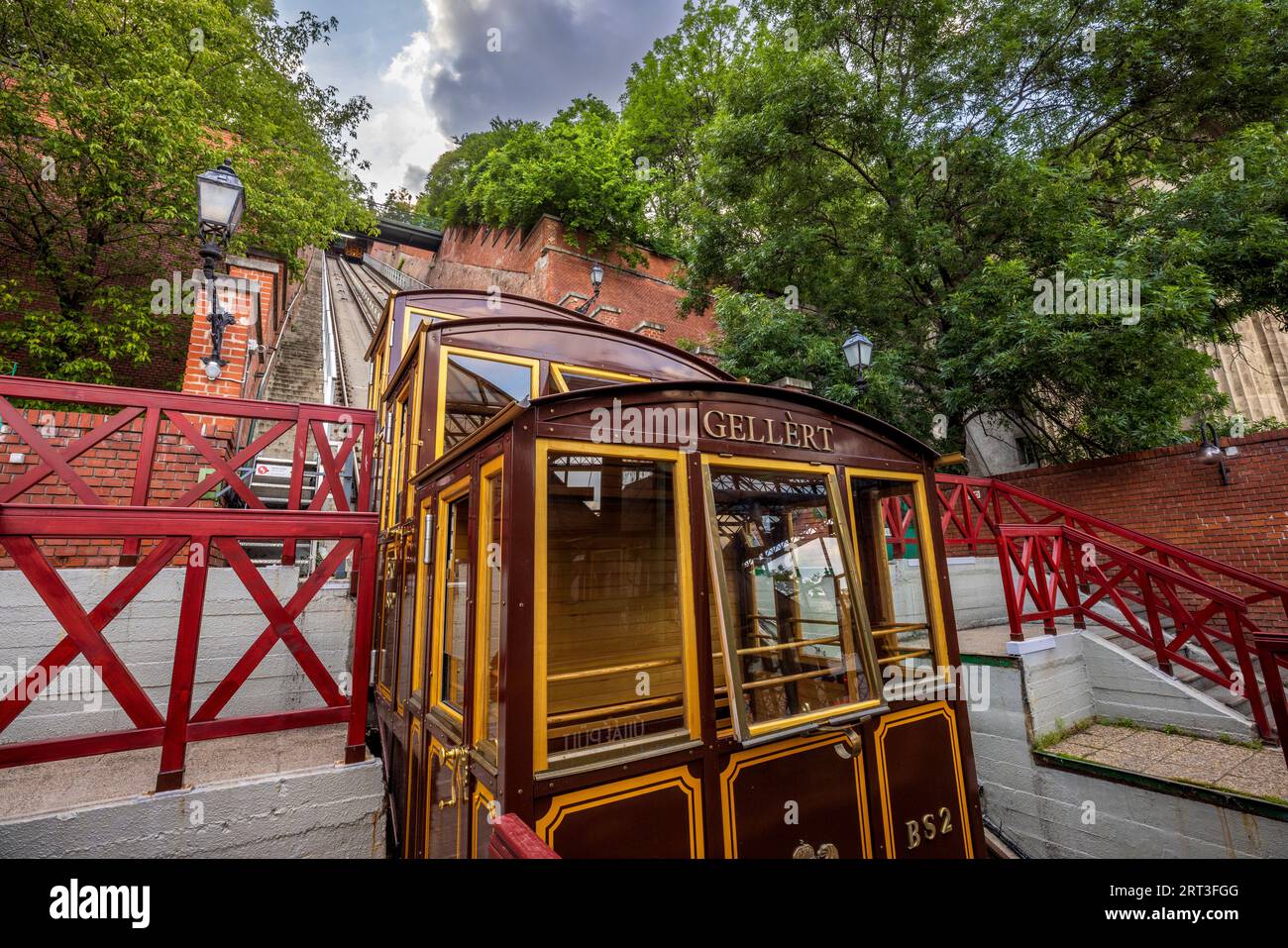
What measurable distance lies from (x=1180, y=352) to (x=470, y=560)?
410 inches

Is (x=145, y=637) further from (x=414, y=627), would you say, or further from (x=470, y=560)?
(x=470, y=560)

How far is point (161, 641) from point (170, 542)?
6.90 feet

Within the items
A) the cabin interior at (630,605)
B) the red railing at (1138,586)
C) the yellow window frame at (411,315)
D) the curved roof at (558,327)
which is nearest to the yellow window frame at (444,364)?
the cabin interior at (630,605)

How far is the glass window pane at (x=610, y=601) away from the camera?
4.21m

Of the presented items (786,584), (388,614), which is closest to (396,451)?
(388,614)

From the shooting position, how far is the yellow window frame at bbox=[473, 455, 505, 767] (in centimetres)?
302

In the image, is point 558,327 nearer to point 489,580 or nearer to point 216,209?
point 489,580

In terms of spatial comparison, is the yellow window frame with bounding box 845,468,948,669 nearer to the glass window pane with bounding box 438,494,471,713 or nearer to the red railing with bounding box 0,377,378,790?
the glass window pane with bounding box 438,494,471,713

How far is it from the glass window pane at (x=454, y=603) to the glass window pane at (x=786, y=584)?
1.91 metres

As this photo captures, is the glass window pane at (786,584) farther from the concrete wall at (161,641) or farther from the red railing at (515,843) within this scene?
the concrete wall at (161,641)

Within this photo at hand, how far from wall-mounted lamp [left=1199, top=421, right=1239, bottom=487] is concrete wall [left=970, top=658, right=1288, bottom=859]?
4.25 metres

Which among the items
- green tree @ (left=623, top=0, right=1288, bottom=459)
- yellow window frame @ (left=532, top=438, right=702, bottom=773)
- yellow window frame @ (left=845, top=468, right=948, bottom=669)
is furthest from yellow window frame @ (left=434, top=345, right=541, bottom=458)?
green tree @ (left=623, top=0, right=1288, bottom=459)

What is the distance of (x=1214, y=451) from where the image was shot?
761 centimetres
